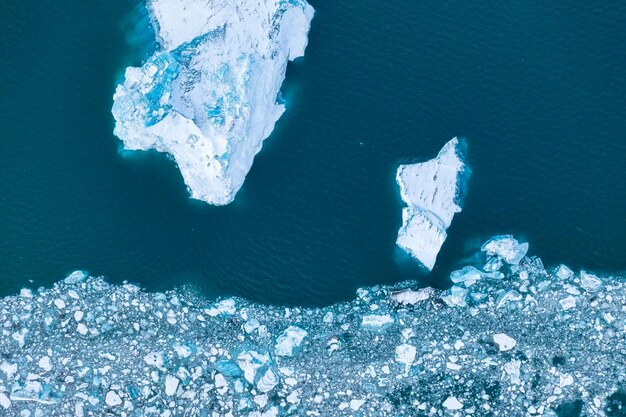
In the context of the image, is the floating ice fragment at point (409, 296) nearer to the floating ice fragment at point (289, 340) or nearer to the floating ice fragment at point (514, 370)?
the floating ice fragment at point (289, 340)

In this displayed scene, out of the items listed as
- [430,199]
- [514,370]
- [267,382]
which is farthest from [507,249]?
[267,382]

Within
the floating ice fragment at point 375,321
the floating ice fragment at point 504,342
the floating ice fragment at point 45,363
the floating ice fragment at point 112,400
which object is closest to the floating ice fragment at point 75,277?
the floating ice fragment at point 45,363

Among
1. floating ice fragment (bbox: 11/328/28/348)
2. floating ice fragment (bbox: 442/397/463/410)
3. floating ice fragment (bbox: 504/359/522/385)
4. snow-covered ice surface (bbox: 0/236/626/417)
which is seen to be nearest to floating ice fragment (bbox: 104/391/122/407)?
snow-covered ice surface (bbox: 0/236/626/417)

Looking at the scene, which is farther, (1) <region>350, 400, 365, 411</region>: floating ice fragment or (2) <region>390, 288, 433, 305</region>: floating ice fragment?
(2) <region>390, 288, 433, 305</region>: floating ice fragment

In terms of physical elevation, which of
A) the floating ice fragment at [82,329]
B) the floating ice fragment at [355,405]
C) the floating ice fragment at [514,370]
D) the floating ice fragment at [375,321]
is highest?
the floating ice fragment at [375,321]

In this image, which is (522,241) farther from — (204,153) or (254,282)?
(204,153)

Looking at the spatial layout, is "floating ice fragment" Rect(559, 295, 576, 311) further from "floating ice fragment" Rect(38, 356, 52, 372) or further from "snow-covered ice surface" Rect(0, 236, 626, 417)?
"floating ice fragment" Rect(38, 356, 52, 372)
